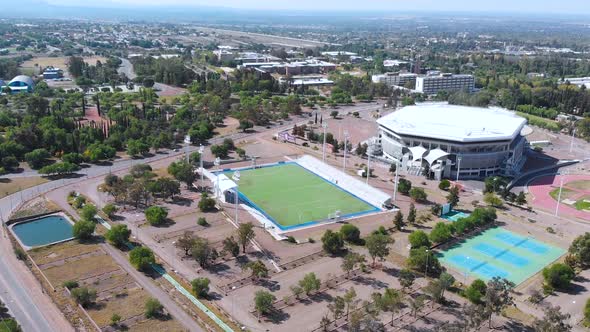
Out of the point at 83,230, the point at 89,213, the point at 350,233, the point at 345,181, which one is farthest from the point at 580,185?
the point at 83,230

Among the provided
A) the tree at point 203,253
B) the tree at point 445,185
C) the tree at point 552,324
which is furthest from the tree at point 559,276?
the tree at point 203,253

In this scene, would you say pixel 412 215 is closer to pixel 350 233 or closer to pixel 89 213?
pixel 350 233

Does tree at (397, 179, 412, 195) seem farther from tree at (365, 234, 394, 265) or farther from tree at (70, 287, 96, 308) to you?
tree at (70, 287, 96, 308)

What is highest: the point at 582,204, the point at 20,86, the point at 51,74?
the point at 51,74

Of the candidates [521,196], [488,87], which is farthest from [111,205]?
[488,87]

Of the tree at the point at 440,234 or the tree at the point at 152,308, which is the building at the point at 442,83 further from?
the tree at the point at 152,308

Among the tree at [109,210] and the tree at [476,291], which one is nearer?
the tree at [476,291]

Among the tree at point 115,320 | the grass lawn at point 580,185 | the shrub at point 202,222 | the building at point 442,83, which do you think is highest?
the building at point 442,83
